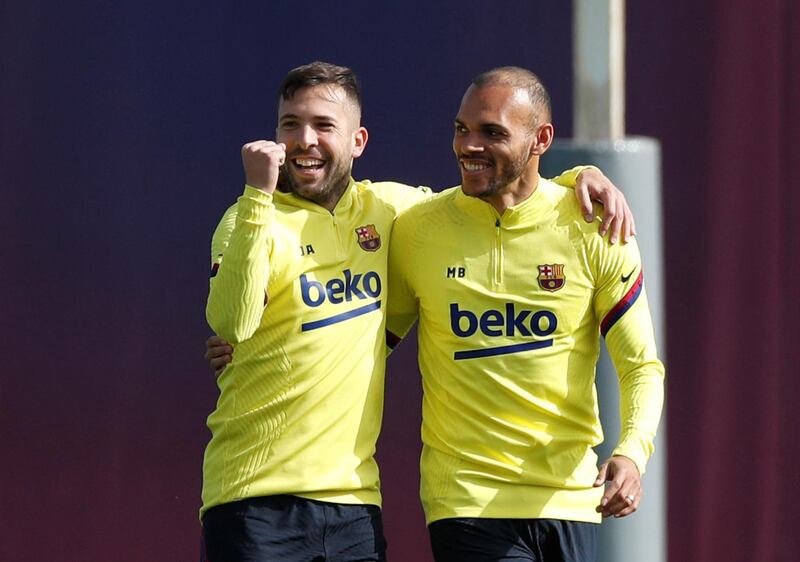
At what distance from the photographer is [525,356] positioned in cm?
332

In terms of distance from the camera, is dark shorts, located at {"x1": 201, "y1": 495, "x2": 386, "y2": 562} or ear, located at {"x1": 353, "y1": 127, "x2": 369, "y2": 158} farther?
ear, located at {"x1": 353, "y1": 127, "x2": 369, "y2": 158}

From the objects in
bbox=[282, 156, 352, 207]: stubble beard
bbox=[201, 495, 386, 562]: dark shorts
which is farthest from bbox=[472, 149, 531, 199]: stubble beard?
bbox=[201, 495, 386, 562]: dark shorts

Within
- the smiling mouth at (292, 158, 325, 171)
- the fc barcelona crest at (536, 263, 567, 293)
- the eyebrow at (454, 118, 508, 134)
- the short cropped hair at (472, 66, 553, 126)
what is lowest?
the fc barcelona crest at (536, 263, 567, 293)

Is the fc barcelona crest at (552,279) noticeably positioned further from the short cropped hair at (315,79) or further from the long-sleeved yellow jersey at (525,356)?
the short cropped hair at (315,79)

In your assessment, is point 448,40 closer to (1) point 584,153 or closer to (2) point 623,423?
(1) point 584,153

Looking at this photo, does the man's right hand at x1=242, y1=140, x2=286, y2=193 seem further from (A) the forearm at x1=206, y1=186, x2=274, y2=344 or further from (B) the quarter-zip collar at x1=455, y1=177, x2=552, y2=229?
(B) the quarter-zip collar at x1=455, y1=177, x2=552, y2=229

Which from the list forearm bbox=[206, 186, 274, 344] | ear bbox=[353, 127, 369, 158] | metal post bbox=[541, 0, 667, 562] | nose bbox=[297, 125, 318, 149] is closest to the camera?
forearm bbox=[206, 186, 274, 344]

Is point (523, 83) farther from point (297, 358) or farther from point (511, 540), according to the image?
point (511, 540)

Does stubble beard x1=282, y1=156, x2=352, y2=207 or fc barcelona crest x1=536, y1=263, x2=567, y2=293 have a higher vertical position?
stubble beard x1=282, y1=156, x2=352, y2=207

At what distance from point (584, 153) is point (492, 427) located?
64 cm

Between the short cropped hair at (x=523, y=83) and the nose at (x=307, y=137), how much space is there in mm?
382

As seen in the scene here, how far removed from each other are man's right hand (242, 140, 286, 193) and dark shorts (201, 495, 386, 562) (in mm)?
673

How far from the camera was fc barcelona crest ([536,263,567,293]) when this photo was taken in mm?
3350

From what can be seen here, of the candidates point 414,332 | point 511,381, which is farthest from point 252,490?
point 414,332
